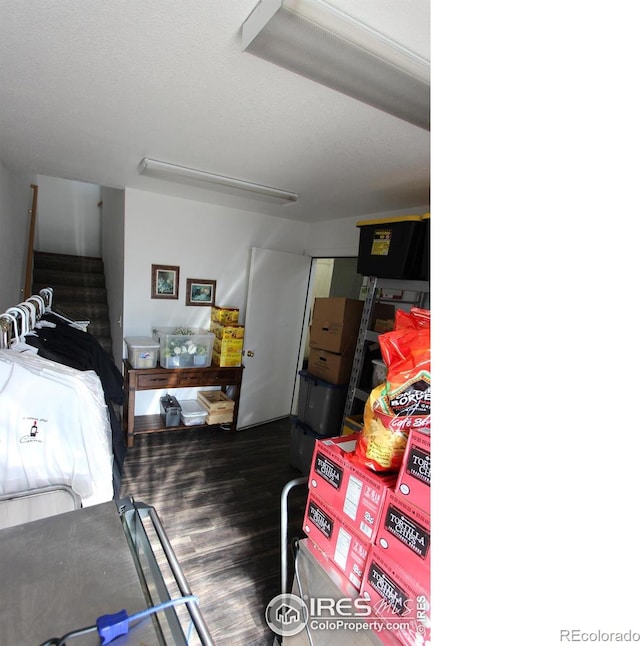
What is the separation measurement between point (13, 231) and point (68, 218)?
312 cm

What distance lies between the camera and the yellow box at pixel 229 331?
3301 mm

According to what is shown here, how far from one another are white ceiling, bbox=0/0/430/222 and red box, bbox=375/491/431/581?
1218 millimetres

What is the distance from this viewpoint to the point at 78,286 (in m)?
4.62

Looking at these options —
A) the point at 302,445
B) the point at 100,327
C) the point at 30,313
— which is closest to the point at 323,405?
the point at 302,445

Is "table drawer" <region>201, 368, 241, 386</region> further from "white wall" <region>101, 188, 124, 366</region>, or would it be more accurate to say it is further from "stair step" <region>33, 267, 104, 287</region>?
"stair step" <region>33, 267, 104, 287</region>

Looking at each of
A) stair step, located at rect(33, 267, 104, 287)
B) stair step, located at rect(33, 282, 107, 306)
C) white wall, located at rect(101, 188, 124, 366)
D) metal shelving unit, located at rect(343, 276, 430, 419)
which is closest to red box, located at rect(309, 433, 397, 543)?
metal shelving unit, located at rect(343, 276, 430, 419)

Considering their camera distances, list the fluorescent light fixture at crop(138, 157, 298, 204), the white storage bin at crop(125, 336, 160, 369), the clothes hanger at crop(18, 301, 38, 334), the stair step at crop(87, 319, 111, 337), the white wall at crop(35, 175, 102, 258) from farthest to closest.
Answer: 1. the white wall at crop(35, 175, 102, 258)
2. the stair step at crop(87, 319, 111, 337)
3. the white storage bin at crop(125, 336, 160, 369)
4. the fluorescent light fixture at crop(138, 157, 298, 204)
5. the clothes hanger at crop(18, 301, 38, 334)

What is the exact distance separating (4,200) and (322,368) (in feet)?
8.21

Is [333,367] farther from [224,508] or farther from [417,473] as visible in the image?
[417,473]

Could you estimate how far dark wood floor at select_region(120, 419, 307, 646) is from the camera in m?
1.71
